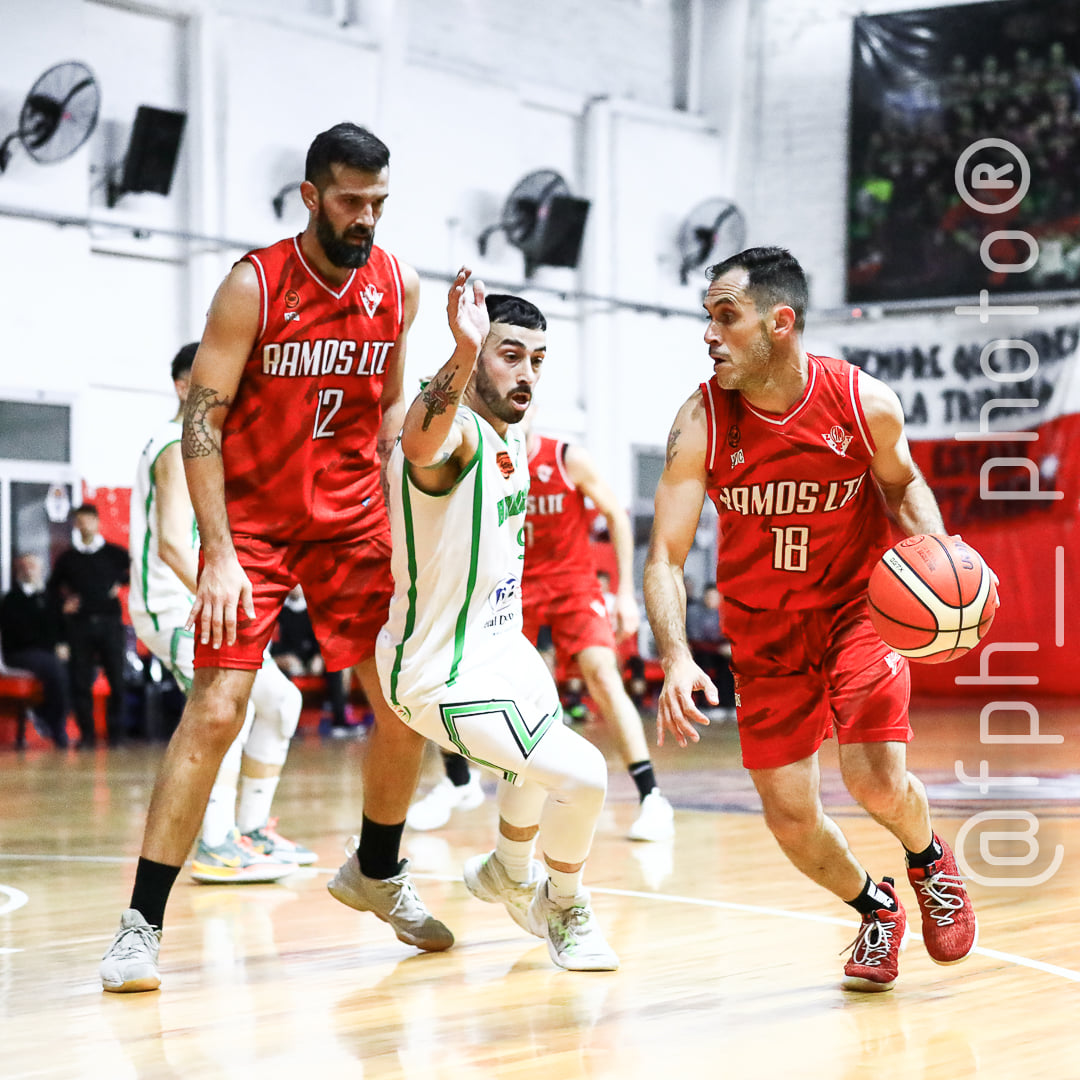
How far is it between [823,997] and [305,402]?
191 centimetres

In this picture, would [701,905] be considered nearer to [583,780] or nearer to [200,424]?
[583,780]

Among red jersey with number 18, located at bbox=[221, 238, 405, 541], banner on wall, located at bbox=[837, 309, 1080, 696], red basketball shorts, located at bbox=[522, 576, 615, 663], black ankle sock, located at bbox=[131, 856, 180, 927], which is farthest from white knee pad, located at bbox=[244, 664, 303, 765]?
banner on wall, located at bbox=[837, 309, 1080, 696]

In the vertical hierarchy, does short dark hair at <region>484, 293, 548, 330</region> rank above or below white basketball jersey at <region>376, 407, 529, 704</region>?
above

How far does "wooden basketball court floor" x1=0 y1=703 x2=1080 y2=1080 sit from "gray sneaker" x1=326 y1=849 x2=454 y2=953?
5 centimetres

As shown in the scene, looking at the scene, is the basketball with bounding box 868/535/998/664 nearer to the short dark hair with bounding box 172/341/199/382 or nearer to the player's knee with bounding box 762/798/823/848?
the player's knee with bounding box 762/798/823/848

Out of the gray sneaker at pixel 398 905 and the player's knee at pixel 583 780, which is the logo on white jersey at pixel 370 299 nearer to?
the player's knee at pixel 583 780

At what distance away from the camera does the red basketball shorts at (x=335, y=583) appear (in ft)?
13.3

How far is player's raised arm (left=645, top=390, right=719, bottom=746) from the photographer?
3.54 meters

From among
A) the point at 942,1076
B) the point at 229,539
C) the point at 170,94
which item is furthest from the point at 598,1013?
the point at 170,94

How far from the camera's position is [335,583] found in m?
4.14

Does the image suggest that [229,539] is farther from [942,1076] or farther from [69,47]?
[69,47]

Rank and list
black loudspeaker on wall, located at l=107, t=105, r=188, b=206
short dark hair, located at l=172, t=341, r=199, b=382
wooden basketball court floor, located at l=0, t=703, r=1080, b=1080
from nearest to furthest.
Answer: wooden basketball court floor, located at l=0, t=703, r=1080, b=1080
short dark hair, located at l=172, t=341, r=199, b=382
black loudspeaker on wall, located at l=107, t=105, r=188, b=206

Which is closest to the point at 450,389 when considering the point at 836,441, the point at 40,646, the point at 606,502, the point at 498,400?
the point at 498,400

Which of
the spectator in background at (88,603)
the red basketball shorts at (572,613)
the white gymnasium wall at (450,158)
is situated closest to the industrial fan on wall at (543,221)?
the white gymnasium wall at (450,158)
